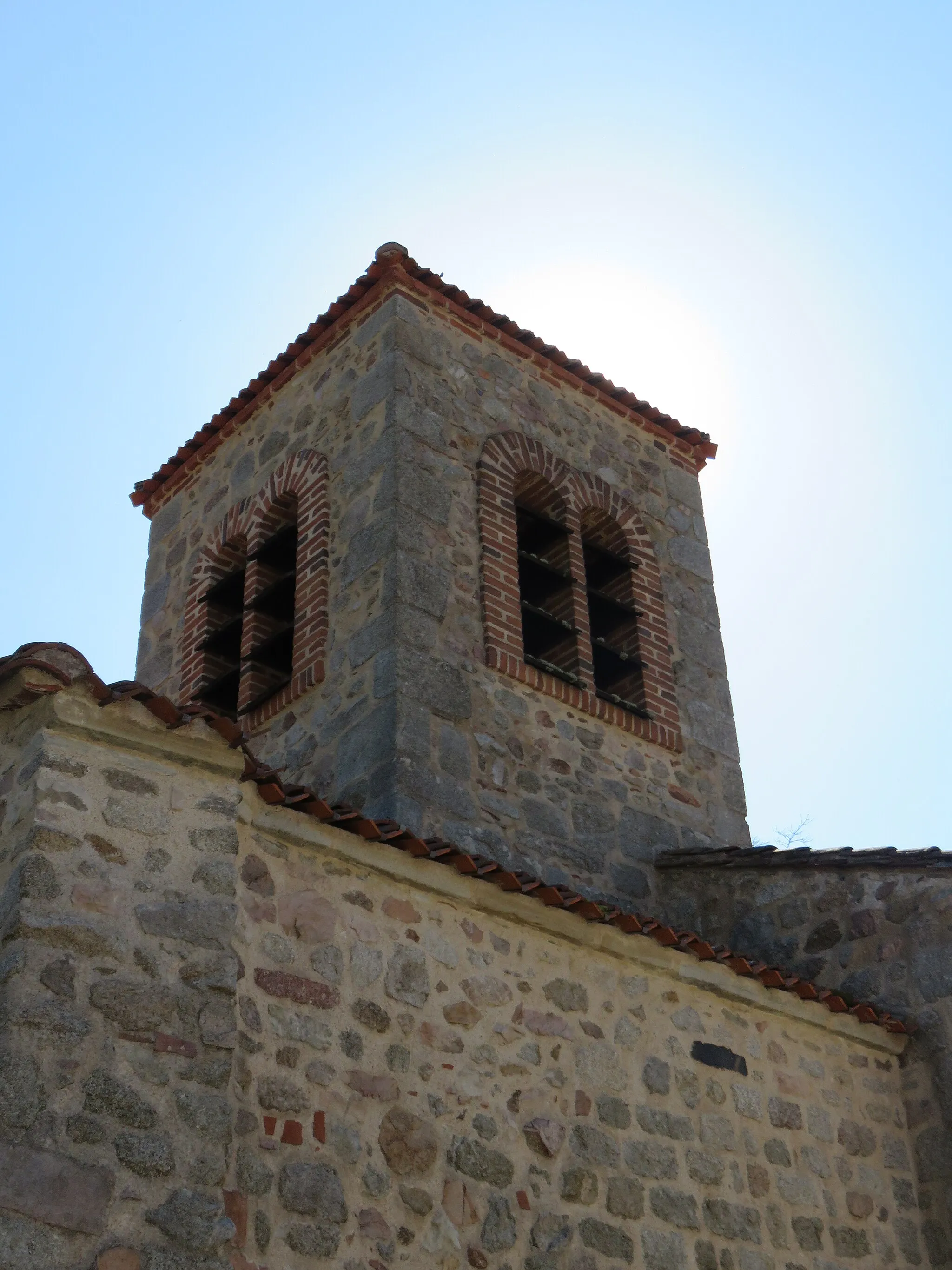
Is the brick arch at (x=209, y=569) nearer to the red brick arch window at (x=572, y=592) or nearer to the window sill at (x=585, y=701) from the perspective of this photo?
the red brick arch window at (x=572, y=592)

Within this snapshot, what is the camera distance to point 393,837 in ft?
20.5

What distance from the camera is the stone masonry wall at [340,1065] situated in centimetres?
480

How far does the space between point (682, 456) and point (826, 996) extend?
5559 millimetres

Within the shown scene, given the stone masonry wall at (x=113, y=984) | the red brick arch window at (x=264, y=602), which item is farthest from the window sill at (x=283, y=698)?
the stone masonry wall at (x=113, y=984)

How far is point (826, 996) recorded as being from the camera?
25.4 feet

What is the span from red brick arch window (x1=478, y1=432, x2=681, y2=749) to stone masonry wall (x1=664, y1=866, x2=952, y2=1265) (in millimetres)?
1405

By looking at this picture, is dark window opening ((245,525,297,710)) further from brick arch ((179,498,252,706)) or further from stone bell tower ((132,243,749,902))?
brick arch ((179,498,252,706))

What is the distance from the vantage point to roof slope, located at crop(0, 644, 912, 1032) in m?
5.46

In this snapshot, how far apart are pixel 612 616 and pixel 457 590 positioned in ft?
5.67

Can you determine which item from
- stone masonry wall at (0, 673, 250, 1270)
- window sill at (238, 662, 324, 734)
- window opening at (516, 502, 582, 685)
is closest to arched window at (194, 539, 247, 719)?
window sill at (238, 662, 324, 734)

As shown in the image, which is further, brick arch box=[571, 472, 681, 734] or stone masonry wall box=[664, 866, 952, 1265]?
brick arch box=[571, 472, 681, 734]

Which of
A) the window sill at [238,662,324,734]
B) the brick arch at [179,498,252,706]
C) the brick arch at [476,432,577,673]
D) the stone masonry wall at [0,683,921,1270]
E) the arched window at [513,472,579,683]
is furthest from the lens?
the brick arch at [179,498,252,706]

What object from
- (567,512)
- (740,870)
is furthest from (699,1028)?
(567,512)

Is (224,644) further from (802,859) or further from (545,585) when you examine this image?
(802,859)
